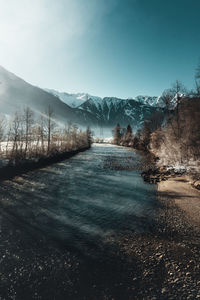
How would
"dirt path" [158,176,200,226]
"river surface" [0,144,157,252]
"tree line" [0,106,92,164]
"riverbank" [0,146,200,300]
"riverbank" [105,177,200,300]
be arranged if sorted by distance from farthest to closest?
"tree line" [0,106,92,164] < "dirt path" [158,176,200,226] < "river surface" [0,144,157,252] < "riverbank" [0,146,200,300] < "riverbank" [105,177,200,300]

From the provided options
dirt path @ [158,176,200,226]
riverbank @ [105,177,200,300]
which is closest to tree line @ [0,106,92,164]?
riverbank @ [105,177,200,300]

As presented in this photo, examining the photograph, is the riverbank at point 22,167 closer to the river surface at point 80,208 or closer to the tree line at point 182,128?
the river surface at point 80,208

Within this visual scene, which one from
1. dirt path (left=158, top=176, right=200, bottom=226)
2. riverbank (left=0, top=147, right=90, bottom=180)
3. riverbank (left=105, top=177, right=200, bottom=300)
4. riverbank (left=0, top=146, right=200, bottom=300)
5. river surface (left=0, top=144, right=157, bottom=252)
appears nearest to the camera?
riverbank (left=105, top=177, right=200, bottom=300)

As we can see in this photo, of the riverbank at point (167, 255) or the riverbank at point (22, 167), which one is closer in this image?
the riverbank at point (167, 255)

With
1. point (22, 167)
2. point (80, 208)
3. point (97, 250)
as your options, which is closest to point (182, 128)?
point (80, 208)

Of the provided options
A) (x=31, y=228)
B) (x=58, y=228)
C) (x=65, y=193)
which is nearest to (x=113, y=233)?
(x=58, y=228)

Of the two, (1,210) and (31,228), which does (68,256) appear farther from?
(1,210)

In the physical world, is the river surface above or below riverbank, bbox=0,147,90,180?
below

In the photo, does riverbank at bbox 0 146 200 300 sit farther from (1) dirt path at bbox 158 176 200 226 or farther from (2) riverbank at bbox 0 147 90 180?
(2) riverbank at bbox 0 147 90 180

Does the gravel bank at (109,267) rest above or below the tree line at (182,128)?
below

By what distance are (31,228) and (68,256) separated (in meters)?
3.40

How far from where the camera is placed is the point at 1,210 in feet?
34.7

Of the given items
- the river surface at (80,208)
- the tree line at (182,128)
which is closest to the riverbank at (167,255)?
the river surface at (80,208)

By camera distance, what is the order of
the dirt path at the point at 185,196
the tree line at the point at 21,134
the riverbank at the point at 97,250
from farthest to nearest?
the tree line at the point at 21,134 → the dirt path at the point at 185,196 → the riverbank at the point at 97,250
